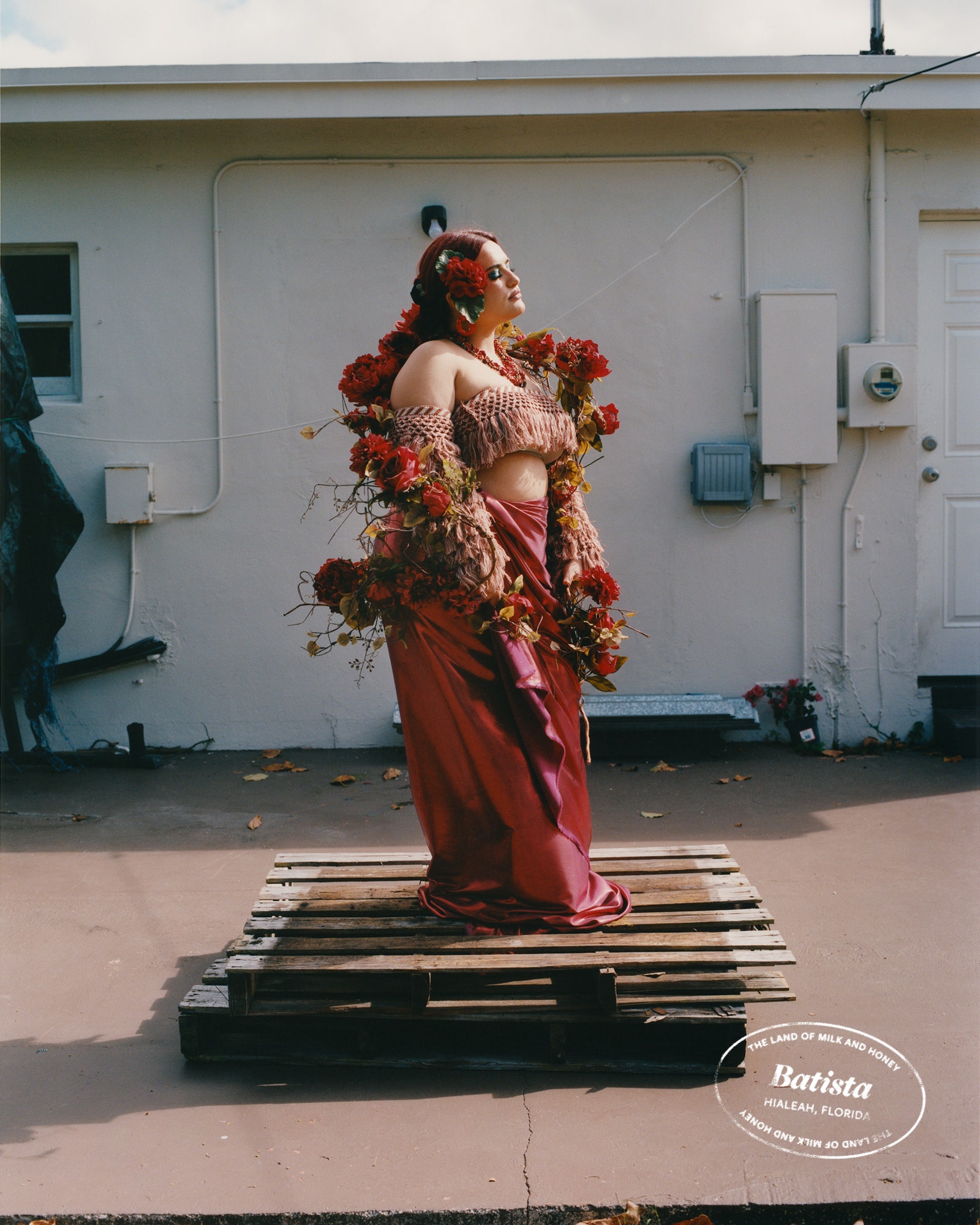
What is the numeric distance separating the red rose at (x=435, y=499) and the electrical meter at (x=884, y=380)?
4.15m

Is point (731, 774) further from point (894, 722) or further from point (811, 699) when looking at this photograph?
point (894, 722)

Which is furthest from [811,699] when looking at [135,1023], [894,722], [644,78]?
[135,1023]

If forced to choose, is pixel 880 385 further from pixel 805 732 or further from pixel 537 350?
pixel 537 350

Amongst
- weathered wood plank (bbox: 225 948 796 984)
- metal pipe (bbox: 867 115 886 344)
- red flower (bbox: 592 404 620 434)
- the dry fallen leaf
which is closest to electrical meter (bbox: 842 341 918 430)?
metal pipe (bbox: 867 115 886 344)

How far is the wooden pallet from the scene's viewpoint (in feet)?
8.71

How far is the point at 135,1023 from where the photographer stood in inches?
119

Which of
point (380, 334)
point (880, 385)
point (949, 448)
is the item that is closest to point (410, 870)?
point (380, 334)

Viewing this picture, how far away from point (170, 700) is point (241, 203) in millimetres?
3010

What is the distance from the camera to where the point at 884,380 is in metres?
6.07

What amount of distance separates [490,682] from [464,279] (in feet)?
3.75

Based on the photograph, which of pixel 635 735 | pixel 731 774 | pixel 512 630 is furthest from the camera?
pixel 635 735

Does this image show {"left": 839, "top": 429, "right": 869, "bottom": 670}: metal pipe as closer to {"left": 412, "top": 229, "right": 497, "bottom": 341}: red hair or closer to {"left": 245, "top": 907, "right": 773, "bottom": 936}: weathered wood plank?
{"left": 245, "top": 907, "right": 773, "bottom": 936}: weathered wood plank

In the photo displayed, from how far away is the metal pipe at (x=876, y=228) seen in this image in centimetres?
611

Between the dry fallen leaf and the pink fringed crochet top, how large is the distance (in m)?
1.48
